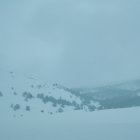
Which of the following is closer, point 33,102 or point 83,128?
point 83,128

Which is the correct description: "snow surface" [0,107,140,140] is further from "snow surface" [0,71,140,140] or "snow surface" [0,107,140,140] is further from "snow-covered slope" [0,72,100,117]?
"snow-covered slope" [0,72,100,117]

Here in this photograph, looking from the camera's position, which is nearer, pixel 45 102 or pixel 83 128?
pixel 83 128

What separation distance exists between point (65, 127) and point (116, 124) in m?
1.02

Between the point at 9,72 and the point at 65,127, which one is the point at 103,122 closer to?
the point at 65,127

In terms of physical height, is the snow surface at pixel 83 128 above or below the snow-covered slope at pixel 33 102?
below

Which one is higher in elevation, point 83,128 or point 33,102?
point 33,102

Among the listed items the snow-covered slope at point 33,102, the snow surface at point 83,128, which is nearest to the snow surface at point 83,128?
the snow surface at point 83,128

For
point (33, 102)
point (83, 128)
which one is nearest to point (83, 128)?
point (83, 128)

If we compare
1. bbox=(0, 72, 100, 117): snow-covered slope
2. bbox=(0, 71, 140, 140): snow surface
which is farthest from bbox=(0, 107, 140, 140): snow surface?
bbox=(0, 72, 100, 117): snow-covered slope

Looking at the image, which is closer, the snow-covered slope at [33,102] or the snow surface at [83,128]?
the snow surface at [83,128]

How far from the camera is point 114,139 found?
4.60 meters

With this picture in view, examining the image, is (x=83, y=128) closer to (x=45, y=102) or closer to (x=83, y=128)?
(x=83, y=128)

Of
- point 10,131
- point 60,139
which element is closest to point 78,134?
point 60,139

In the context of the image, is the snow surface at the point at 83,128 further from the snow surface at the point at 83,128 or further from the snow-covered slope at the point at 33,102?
the snow-covered slope at the point at 33,102
